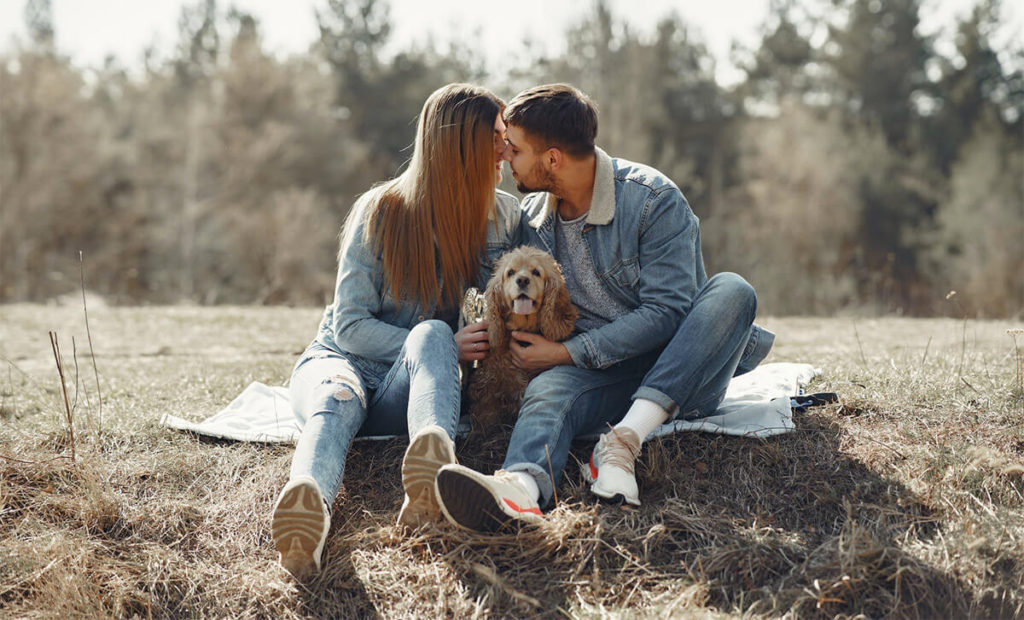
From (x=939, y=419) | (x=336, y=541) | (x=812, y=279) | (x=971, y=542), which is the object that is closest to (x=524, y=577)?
(x=336, y=541)

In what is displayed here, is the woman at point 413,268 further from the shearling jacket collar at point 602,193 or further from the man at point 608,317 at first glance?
the shearling jacket collar at point 602,193

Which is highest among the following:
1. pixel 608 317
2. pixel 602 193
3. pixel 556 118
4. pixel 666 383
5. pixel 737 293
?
pixel 556 118

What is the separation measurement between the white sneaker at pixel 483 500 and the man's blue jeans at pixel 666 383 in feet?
0.56

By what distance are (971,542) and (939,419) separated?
39.1 inches

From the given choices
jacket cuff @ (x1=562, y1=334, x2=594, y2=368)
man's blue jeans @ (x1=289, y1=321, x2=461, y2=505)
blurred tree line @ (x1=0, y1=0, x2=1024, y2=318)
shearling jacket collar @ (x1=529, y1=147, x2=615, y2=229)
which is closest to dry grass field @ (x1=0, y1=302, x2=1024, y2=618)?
man's blue jeans @ (x1=289, y1=321, x2=461, y2=505)

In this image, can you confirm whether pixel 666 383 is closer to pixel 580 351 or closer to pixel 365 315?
pixel 580 351

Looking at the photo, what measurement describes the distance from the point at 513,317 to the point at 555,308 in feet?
0.60

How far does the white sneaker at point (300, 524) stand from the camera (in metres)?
2.47

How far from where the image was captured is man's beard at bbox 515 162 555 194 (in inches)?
130

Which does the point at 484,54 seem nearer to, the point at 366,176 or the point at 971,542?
the point at 366,176

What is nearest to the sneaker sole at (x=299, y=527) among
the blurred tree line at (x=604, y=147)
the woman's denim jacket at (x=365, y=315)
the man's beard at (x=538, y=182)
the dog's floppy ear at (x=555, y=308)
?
the woman's denim jacket at (x=365, y=315)

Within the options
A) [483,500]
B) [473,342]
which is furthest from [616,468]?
[473,342]

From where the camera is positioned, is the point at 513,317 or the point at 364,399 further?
the point at 513,317

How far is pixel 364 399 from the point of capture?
3076 millimetres
